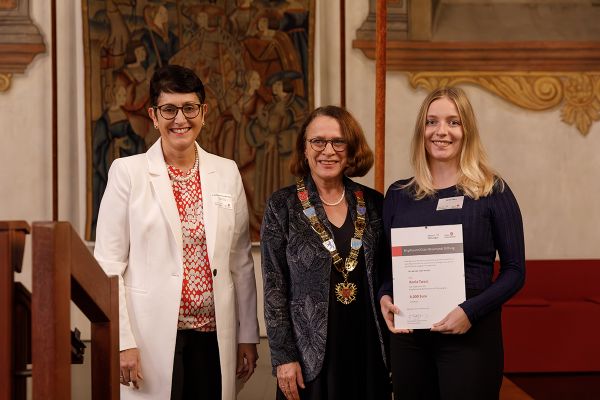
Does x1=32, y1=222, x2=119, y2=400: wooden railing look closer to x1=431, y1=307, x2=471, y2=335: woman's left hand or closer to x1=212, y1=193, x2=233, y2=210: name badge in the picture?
x1=212, y1=193, x2=233, y2=210: name badge

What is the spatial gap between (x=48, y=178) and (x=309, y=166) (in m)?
4.58

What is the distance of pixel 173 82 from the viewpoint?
138 inches

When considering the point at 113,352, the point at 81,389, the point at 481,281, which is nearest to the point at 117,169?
the point at 113,352

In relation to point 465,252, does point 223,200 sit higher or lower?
higher

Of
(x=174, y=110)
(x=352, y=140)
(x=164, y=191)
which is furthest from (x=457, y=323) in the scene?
(x=174, y=110)

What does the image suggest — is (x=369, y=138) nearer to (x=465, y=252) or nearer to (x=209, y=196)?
(x=209, y=196)

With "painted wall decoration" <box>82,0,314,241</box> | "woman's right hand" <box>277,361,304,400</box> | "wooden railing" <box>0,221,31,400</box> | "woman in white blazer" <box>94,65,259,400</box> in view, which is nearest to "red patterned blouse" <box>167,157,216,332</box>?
"woman in white blazer" <box>94,65,259,400</box>

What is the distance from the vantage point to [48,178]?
758cm

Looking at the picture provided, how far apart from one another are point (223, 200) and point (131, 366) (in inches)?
30.7

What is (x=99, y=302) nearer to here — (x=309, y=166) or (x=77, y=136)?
(x=309, y=166)

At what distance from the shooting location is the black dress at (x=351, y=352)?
3322 millimetres

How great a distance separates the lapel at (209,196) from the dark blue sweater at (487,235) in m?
0.79

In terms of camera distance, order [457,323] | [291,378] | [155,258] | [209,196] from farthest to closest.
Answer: [209,196] → [155,258] → [291,378] → [457,323]

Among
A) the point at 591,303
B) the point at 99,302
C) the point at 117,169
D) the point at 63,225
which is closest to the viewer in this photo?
the point at 63,225
